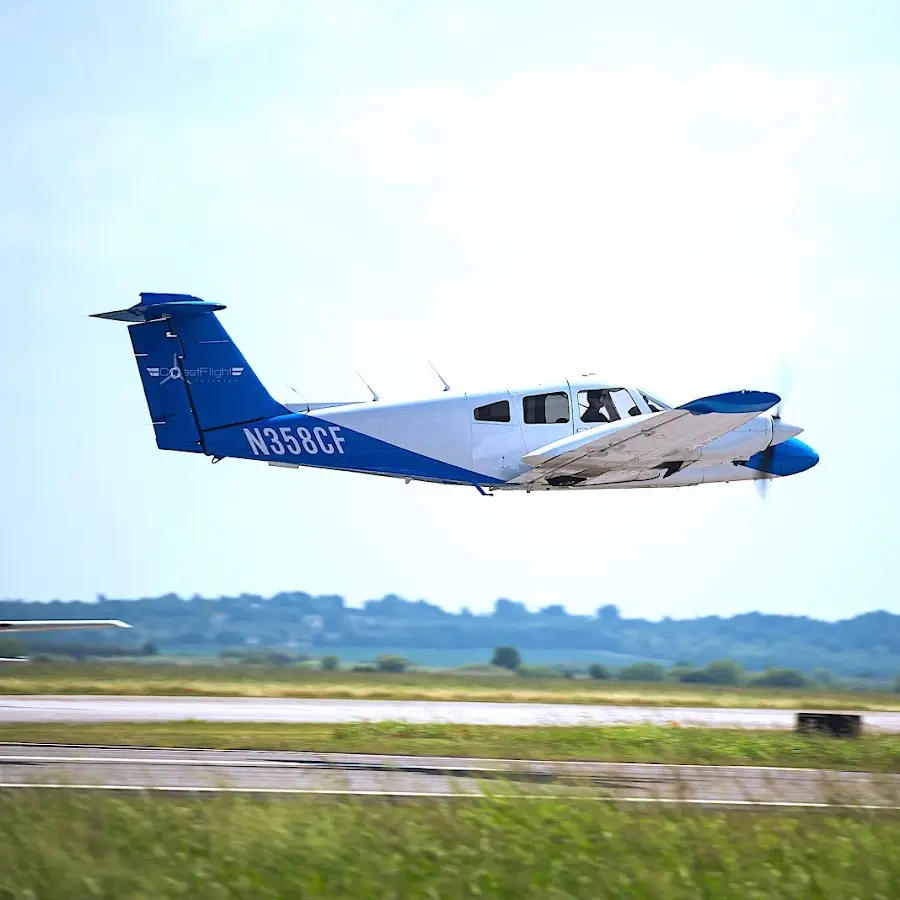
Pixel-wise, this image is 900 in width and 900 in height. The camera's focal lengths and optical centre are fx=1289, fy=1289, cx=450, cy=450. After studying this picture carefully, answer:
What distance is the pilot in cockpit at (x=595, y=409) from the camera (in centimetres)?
2745

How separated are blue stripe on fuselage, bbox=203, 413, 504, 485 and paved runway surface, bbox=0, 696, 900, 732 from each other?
529 cm

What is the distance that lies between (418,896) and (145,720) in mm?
17138

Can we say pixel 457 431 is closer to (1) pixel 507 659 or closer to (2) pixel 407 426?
(2) pixel 407 426

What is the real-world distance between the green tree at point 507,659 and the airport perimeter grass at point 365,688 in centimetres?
144

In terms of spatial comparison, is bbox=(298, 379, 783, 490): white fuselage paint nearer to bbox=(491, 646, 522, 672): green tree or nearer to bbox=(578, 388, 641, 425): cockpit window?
bbox=(578, 388, 641, 425): cockpit window

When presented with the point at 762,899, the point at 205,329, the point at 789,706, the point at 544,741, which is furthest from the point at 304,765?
the point at 789,706

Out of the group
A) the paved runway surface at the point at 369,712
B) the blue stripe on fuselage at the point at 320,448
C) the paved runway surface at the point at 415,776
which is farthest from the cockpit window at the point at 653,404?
the paved runway surface at the point at 415,776

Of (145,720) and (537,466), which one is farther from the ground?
(537,466)

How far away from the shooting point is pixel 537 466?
27828mm

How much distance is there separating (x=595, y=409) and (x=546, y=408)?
3.45ft

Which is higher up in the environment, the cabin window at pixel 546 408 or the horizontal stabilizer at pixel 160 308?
the horizontal stabilizer at pixel 160 308

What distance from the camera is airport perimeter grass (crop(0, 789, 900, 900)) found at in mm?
10219

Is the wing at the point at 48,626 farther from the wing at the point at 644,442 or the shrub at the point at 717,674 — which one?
the shrub at the point at 717,674

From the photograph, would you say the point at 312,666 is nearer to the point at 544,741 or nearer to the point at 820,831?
the point at 544,741
